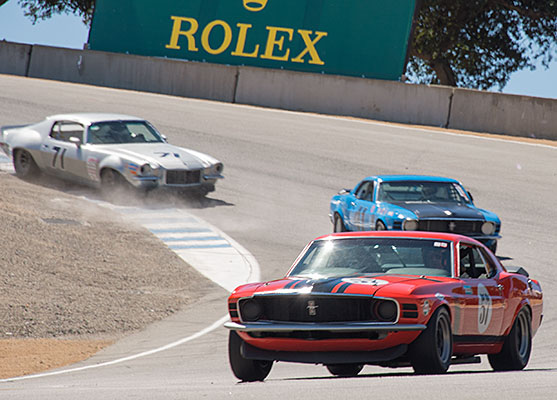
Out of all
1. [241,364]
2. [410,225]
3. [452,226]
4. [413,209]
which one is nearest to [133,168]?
[413,209]

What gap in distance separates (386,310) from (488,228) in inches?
304

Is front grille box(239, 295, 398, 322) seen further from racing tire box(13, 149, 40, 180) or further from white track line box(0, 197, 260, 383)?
racing tire box(13, 149, 40, 180)

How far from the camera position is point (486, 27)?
136 ft

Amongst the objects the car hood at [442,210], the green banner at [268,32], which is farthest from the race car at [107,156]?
the green banner at [268,32]

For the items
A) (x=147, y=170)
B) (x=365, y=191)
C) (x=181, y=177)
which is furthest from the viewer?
(x=181, y=177)

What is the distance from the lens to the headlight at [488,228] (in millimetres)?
14258

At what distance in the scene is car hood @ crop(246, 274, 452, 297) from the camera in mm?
7035

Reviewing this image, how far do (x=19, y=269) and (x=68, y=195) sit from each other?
6.30 metres

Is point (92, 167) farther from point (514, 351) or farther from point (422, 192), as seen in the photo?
point (514, 351)

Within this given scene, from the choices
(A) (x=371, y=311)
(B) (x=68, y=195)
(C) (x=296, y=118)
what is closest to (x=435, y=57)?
(C) (x=296, y=118)

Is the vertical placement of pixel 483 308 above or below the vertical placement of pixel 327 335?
above

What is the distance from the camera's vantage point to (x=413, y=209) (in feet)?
47.3

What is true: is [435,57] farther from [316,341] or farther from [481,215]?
[316,341]

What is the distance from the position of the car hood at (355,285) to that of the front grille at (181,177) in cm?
1047
